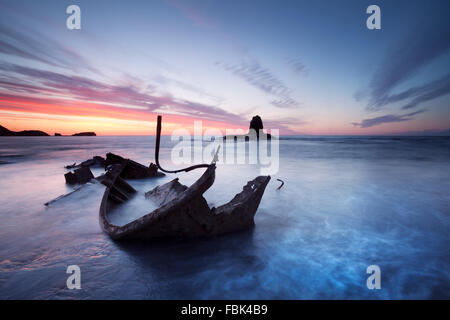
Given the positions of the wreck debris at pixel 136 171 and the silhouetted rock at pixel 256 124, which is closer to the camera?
the wreck debris at pixel 136 171

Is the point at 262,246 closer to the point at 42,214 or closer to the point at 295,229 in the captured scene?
the point at 295,229

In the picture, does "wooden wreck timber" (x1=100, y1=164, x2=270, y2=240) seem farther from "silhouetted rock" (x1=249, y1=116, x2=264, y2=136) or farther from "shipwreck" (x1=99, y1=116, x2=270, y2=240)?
"silhouetted rock" (x1=249, y1=116, x2=264, y2=136)

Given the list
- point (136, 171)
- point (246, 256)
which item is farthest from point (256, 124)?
point (246, 256)

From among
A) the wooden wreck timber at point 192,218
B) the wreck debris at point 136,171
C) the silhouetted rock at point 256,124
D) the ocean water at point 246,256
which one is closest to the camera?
the ocean water at point 246,256

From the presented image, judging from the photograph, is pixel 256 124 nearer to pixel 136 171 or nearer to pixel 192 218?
pixel 136 171

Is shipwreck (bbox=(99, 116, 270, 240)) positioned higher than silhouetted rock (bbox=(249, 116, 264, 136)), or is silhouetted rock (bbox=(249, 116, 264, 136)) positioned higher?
silhouetted rock (bbox=(249, 116, 264, 136))

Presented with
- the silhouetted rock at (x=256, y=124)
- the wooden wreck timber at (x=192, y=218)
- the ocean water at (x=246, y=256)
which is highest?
the silhouetted rock at (x=256, y=124)

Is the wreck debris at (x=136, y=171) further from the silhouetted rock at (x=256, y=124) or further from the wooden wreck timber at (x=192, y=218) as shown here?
the silhouetted rock at (x=256, y=124)

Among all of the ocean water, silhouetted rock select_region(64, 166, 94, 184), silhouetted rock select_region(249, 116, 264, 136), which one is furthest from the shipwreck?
silhouetted rock select_region(249, 116, 264, 136)

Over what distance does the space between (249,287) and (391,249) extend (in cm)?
389

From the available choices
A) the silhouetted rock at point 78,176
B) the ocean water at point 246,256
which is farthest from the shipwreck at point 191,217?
the silhouetted rock at point 78,176
